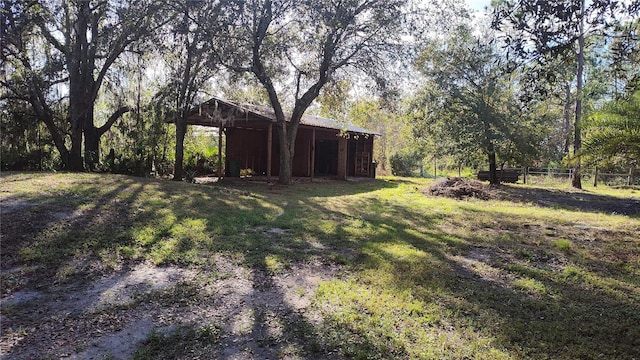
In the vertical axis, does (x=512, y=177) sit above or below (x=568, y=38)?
below

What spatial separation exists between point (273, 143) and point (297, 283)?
50.3 ft

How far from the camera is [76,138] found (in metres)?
12.3

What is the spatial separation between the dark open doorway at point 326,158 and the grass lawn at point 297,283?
520 inches

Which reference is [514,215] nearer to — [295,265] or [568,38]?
[568,38]

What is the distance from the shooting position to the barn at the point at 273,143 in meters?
14.3

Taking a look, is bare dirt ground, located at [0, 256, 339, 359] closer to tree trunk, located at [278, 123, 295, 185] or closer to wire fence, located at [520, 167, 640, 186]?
tree trunk, located at [278, 123, 295, 185]

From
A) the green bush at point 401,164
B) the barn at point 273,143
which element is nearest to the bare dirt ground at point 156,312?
the barn at point 273,143

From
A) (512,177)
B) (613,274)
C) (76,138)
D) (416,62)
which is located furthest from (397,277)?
(512,177)

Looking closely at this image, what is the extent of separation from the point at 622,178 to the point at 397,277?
25937 mm

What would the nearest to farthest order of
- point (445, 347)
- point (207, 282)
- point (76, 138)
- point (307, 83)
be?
point (445, 347)
point (207, 282)
point (76, 138)
point (307, 83)

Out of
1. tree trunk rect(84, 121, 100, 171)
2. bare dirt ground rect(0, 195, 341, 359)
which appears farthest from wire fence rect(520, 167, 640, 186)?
bare dirt ground rect(0, 195, 341, 359)

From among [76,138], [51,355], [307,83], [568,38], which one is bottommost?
[51,355]

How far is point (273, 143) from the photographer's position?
18938 mm

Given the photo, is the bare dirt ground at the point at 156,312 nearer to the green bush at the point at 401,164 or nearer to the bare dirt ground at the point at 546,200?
the bare dirt ground at the point at 546,200
